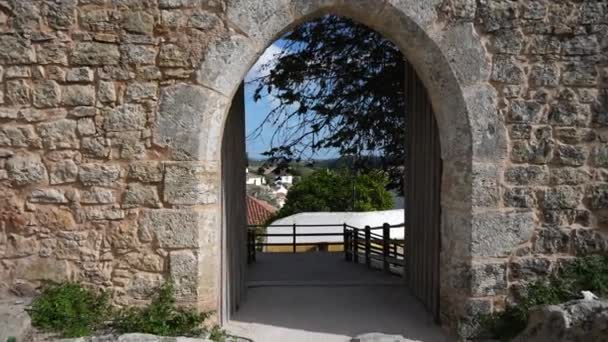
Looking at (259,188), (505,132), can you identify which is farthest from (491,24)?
(259,188)

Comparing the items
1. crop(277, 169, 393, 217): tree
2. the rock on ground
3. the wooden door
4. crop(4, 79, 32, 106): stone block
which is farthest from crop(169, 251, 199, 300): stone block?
crop(277, 169, 393, 217): tree

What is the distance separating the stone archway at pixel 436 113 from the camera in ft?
11.1

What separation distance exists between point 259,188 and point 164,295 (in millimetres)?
35704

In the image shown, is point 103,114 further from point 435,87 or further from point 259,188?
point 259,188

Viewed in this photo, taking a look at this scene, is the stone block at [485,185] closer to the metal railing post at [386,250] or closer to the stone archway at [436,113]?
the stone archway at [436,113]

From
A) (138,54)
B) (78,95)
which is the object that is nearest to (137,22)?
(138,54)

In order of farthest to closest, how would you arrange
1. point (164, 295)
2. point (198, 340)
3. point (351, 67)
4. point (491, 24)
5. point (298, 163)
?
1. point (298, 163)
2. point (351, 67)
3. point (491, 24)
4. point (164, 295)
5. point (198, 340)

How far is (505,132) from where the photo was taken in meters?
3.61

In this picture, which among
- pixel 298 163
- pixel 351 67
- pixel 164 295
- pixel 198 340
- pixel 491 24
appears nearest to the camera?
pixel 198 340

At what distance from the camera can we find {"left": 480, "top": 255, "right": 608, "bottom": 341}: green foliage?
11.5 ft

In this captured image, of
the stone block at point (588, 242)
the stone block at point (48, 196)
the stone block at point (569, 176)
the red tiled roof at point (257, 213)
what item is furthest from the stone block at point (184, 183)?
the red tiled roof at point (257, 213)

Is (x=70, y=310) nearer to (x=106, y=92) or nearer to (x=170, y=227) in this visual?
(x=170, y=227)

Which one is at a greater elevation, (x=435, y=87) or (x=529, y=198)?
(x=435, y=87)

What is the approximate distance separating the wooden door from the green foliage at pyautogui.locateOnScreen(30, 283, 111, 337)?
2518 mm
